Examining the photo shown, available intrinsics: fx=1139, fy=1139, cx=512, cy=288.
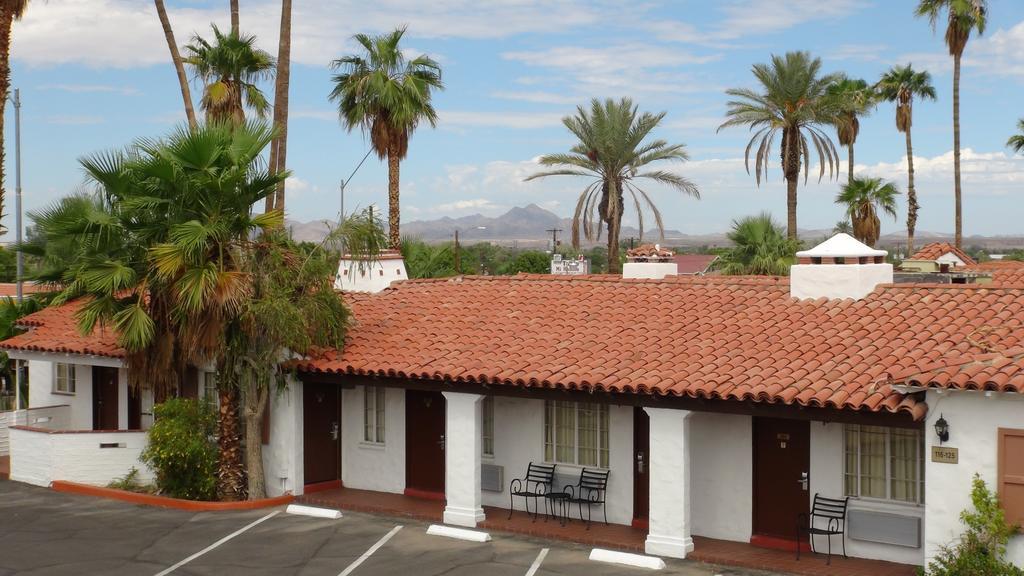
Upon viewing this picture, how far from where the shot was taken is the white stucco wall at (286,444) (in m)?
19.8

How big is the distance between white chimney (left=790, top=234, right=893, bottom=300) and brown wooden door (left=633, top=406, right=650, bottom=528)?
3.34 meters

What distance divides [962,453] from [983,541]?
1.03m

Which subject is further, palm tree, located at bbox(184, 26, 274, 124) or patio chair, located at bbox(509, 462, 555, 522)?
palm tree, located at bbox(184, 26, 274, 124)

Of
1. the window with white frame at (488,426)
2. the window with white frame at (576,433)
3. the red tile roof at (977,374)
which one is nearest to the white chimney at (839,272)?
the window with white frame at (576,433)

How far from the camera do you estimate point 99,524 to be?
18281mm

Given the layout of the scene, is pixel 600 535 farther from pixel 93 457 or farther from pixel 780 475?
pixel 93 457

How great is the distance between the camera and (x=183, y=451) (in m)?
19.5

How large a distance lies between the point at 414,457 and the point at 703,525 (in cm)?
554

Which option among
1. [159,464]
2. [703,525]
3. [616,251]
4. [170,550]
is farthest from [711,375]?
[616,251]

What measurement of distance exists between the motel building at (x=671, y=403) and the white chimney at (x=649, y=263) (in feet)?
0.19

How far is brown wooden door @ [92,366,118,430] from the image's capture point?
24375 mm

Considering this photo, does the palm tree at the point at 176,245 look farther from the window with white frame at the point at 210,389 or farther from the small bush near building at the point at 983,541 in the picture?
the small bush near building at the point at 983,541

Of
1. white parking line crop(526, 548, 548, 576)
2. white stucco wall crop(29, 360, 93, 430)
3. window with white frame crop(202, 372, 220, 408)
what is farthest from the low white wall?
white parking line crop(526, 548, 548, 576)

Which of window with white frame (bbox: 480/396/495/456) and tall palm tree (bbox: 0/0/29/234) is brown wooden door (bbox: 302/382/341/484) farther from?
tall palm tree (bbox: 0/0/29/234)
